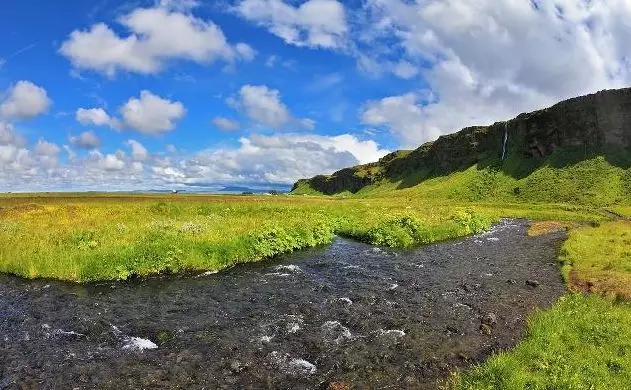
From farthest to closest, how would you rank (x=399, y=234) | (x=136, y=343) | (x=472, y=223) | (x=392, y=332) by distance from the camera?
(x=472, y=223)
(x=399, y=234)
(x=392, y=332)
(x=136, y=343)

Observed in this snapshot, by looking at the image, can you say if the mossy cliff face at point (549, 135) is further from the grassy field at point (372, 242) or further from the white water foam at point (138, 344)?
the white water foam at point (138, 344)

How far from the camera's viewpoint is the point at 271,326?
20.7 metres

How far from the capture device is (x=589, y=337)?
17.5 meters

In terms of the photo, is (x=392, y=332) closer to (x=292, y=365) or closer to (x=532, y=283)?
(x=292, y=365)

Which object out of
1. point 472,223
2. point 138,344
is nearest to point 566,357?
point 138,344

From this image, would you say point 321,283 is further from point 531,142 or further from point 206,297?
point 531,142

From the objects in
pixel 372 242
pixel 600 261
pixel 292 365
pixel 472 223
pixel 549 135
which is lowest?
pixel 292 365

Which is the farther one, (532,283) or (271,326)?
(532,283)

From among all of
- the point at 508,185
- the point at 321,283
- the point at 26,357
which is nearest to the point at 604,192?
the point at 508,185

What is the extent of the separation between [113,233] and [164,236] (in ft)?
18.8

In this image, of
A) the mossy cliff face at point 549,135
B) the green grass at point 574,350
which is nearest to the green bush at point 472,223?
the green grass at point 574,350

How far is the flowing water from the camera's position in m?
16.0

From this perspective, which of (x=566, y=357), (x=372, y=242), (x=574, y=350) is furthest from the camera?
(x=372, y=242)

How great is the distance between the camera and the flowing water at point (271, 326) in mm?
15961
